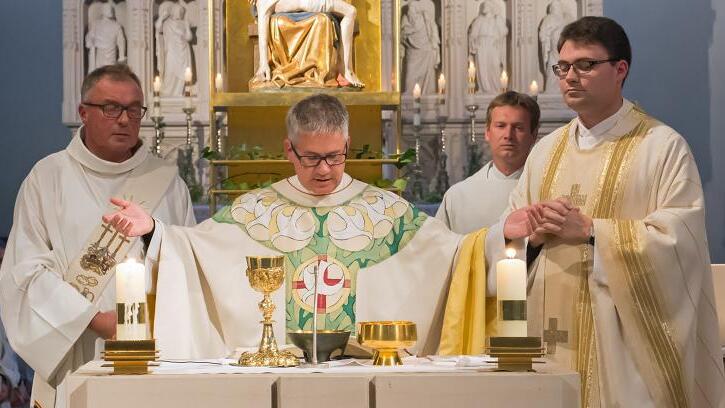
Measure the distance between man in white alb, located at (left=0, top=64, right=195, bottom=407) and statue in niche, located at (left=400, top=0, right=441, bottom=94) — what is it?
394cm

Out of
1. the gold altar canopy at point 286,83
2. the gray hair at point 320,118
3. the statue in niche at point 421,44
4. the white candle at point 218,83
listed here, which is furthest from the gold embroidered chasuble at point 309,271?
the statue in niche at point 421,44

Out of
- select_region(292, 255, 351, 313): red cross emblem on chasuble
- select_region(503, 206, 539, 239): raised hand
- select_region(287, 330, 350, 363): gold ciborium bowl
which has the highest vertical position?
select_region(503, 206, 539, 239): raised hand

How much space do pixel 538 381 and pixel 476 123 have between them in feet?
19.1

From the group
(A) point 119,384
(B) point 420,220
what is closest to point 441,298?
(B) point 420,220

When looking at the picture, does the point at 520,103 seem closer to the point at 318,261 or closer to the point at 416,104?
the point at 318,261

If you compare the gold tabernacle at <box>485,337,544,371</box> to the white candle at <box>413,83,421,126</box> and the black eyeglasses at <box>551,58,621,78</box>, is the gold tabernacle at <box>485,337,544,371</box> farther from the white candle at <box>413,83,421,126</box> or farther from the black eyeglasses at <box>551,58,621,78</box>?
the white candle at <box>413,83,421,126</box>

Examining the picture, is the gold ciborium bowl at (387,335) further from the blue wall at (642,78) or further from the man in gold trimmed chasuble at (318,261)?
the blue wall at (642,78)

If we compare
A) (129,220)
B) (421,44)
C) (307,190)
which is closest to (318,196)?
(307,190)

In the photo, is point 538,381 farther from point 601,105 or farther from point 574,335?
point 601,105

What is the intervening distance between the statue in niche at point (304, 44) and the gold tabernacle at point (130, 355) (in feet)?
12.4

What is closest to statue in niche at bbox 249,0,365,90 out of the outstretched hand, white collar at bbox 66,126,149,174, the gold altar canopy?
the gold altar canopy

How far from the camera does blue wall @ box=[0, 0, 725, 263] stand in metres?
8.97

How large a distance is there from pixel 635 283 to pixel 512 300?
1164 mm

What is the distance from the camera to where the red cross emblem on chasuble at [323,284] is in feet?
14.2
